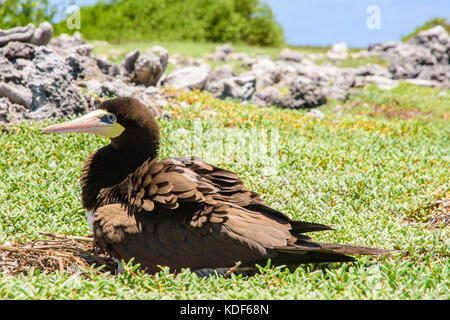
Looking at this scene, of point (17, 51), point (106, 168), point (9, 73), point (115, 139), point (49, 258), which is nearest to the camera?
point (49, 258)

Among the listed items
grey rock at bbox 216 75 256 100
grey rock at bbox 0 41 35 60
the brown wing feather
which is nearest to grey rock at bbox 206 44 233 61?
grey rock at bbox 216 75 256 100

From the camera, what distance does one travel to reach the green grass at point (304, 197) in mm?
3596

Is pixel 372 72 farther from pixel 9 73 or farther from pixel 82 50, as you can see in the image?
pixel 9 73

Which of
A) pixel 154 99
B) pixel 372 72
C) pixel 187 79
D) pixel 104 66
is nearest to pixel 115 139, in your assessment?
pixel 154 99

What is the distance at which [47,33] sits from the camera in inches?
430

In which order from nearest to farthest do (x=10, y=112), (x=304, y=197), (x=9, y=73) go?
(x=304, y=197) → (x=10, y=112) → (x=9, y=73)

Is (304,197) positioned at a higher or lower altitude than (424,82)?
lower

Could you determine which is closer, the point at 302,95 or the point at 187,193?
the point at 187,193

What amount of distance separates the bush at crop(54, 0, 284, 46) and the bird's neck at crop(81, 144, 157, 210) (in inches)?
1391

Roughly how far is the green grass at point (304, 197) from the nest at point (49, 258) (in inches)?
5.5

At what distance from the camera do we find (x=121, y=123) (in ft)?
15.6

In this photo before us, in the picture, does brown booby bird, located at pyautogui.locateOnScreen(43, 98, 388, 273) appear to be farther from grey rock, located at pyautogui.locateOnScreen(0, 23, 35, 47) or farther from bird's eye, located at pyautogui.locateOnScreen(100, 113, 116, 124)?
grey rock, located at pyautogui.locateOnScreen(0, 23, 35, 47)

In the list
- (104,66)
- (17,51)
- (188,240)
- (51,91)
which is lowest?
(188,240)

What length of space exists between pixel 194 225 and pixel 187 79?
9.26m
